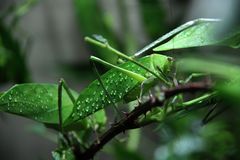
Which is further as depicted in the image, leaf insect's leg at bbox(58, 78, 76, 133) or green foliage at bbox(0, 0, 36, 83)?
green foliage at bbox(0, 0, 36, 83)

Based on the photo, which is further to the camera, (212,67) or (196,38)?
(212,67)

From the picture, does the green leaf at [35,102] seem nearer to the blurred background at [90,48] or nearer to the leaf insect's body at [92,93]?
the leaf insect's body at [92,93]

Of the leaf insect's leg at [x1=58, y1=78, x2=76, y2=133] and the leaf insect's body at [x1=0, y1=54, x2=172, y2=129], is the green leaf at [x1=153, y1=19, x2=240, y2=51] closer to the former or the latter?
the leaf insect's body at [x1=0, y1=54, x2=172, y2=129]

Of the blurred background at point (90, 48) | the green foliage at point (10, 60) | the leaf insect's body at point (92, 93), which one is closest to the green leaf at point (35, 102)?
the leaf insect's body at point (92, 93)

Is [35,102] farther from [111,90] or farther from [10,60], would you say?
[10,60]

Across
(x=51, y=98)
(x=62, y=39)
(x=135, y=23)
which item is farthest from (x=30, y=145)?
(x=51, y=98)

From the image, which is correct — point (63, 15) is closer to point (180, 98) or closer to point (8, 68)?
point (8, 68)

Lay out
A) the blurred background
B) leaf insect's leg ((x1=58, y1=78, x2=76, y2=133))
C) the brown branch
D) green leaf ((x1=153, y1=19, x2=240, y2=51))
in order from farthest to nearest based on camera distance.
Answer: the blurred background
leaf insect's leg ((x1=58, y1=78, x2=76, y2=133))
green leaf ((x1=153, y1=19, x2=240, y2=51))
the brown branch

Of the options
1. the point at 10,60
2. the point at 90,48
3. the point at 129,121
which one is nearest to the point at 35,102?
the point at 129,121

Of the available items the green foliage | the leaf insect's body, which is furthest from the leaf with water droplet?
the green foliage
